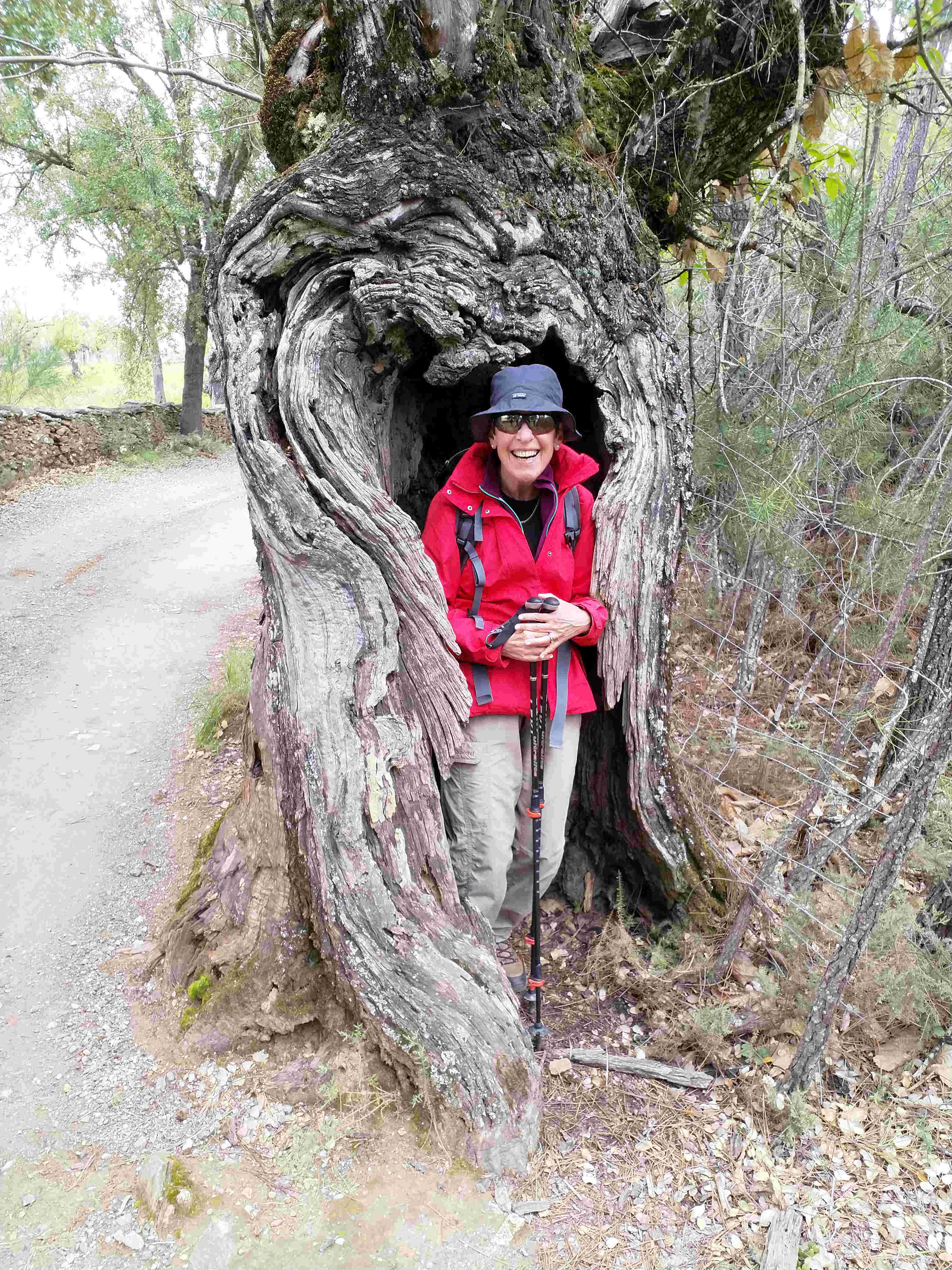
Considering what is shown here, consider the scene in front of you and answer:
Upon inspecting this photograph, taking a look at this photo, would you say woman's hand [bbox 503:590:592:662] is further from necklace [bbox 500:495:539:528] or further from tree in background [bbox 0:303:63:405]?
tree in background [bbox 0:303:63:405]

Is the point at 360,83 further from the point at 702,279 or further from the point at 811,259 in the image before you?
the point at 702,279

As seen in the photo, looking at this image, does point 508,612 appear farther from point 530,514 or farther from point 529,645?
point 530,514

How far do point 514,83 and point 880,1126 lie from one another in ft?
13.9

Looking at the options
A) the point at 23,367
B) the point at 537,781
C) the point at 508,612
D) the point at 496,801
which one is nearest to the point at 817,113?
the point at 508,612

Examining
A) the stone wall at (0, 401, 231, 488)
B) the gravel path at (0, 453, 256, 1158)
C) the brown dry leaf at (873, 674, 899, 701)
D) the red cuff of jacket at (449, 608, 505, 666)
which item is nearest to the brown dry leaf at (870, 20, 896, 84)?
the red cuff of jacket at (449, 608, 505, 666)

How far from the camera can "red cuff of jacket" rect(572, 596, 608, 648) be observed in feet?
10.7

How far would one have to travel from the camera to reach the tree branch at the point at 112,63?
387 centimetres

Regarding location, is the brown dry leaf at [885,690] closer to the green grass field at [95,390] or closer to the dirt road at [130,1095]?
the dirt road at [130,1095]

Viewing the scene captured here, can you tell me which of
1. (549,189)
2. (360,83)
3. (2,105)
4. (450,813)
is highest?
(2,105)

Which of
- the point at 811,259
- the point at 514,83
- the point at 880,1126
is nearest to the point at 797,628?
the point at 811,259

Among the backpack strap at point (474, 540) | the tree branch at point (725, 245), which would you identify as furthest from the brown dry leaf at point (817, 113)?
the backpack strap at point (474, 540)

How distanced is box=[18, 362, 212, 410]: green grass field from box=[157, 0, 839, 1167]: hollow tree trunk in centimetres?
1505

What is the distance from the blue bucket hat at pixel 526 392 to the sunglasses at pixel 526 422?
2 centimetres

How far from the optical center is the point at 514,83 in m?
2.97
